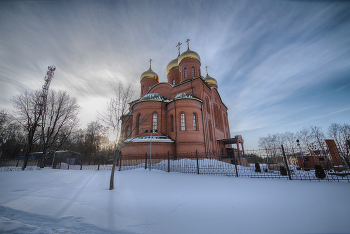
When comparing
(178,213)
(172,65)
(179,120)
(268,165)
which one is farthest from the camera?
(172,65)

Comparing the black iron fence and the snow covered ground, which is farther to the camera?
the black iron fence

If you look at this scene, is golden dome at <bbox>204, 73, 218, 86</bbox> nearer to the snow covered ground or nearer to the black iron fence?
the black iron fence

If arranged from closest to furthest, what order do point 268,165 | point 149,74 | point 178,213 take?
point 178,213 < point 268,165 < point 149,74

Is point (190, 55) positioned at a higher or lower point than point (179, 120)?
higher

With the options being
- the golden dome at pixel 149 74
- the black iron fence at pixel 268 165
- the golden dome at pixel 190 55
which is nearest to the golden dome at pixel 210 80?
the golden dome at pixel 190 55

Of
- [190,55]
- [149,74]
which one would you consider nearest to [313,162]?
[190,55]

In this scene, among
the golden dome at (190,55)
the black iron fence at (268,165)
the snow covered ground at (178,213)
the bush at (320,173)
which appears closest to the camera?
the snow covered ground at (178,213)

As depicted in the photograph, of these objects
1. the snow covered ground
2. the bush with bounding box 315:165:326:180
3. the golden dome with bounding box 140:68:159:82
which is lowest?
the snow covered ground

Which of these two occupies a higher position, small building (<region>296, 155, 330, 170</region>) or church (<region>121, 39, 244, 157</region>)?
church (<region>121, 39, 244, 157</region>)

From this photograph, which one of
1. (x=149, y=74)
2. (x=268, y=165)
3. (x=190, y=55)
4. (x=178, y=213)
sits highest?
(x=190, y=55)

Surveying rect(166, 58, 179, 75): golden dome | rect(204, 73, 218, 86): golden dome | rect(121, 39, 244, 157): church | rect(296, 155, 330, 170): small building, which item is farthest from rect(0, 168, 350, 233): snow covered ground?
rect(204, 73, 218, 86): golden dome

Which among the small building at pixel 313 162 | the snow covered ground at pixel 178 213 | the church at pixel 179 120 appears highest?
the church at pixel 179 120

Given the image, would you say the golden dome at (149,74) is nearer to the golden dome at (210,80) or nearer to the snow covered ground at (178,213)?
the golden dome at (210,80)

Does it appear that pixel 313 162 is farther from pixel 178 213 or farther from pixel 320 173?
pixel 178 213
